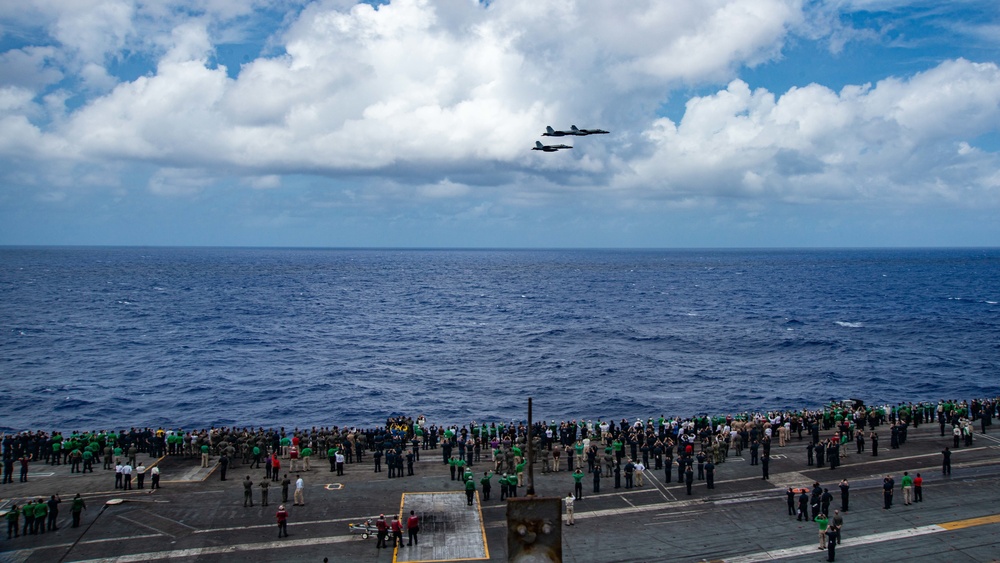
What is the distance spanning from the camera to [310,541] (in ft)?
90.0

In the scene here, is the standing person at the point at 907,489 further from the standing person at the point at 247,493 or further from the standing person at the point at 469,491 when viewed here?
the standing person at the point at 247,493

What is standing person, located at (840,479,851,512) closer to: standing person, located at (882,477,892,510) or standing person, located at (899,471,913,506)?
standing person, located at (882,477,892,510)

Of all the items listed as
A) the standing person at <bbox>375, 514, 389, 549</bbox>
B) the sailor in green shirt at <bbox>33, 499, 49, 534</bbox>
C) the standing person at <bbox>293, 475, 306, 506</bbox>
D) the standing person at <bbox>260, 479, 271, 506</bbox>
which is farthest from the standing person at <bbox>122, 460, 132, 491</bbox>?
the standing person at <bbox>375, 514, 389, 549</bbox>

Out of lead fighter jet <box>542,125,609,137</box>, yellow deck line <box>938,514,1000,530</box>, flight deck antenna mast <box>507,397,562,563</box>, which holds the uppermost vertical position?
lead fighter jet <box>542,125,609,137</box>

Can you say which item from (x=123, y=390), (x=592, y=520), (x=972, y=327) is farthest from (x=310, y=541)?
(x=972, y=327)

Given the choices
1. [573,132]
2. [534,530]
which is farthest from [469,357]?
[534,530]

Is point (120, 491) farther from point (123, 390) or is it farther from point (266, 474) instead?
point (123, 390)

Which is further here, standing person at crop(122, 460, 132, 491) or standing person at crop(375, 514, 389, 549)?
standing person at crop(122, 460, 132, 491)

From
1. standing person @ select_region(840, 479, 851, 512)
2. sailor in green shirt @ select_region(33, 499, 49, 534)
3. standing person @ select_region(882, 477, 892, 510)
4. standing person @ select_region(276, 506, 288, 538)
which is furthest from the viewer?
standing person @ select_region(882, 477, 892, 510)

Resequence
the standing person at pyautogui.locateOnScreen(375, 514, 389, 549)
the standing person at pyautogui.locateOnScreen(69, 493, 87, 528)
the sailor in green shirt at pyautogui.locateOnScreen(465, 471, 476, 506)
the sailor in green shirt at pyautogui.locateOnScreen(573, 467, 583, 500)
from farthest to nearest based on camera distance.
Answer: the sailor in green shirt at pyautogui.locateOnScreen(573, 467, 583, 500) < the sailor in green shirt at pyautogui.locateOnScreen(465, 471, 476, 506) < the standing person at pyautogui.locateOnScreen(69, 493, 87, 528) < the standing person at pyautogui.locateOnScreen(375, 514, 389, 549)

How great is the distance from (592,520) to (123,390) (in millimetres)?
58454

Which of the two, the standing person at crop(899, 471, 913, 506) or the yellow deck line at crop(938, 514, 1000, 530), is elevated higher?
the standing person at crop(899, 471, 913, 506)

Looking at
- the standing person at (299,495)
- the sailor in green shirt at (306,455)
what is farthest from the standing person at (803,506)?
the sailor in green shirt at (306,455)

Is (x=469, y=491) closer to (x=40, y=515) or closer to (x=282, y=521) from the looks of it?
(x=282, y=521)
